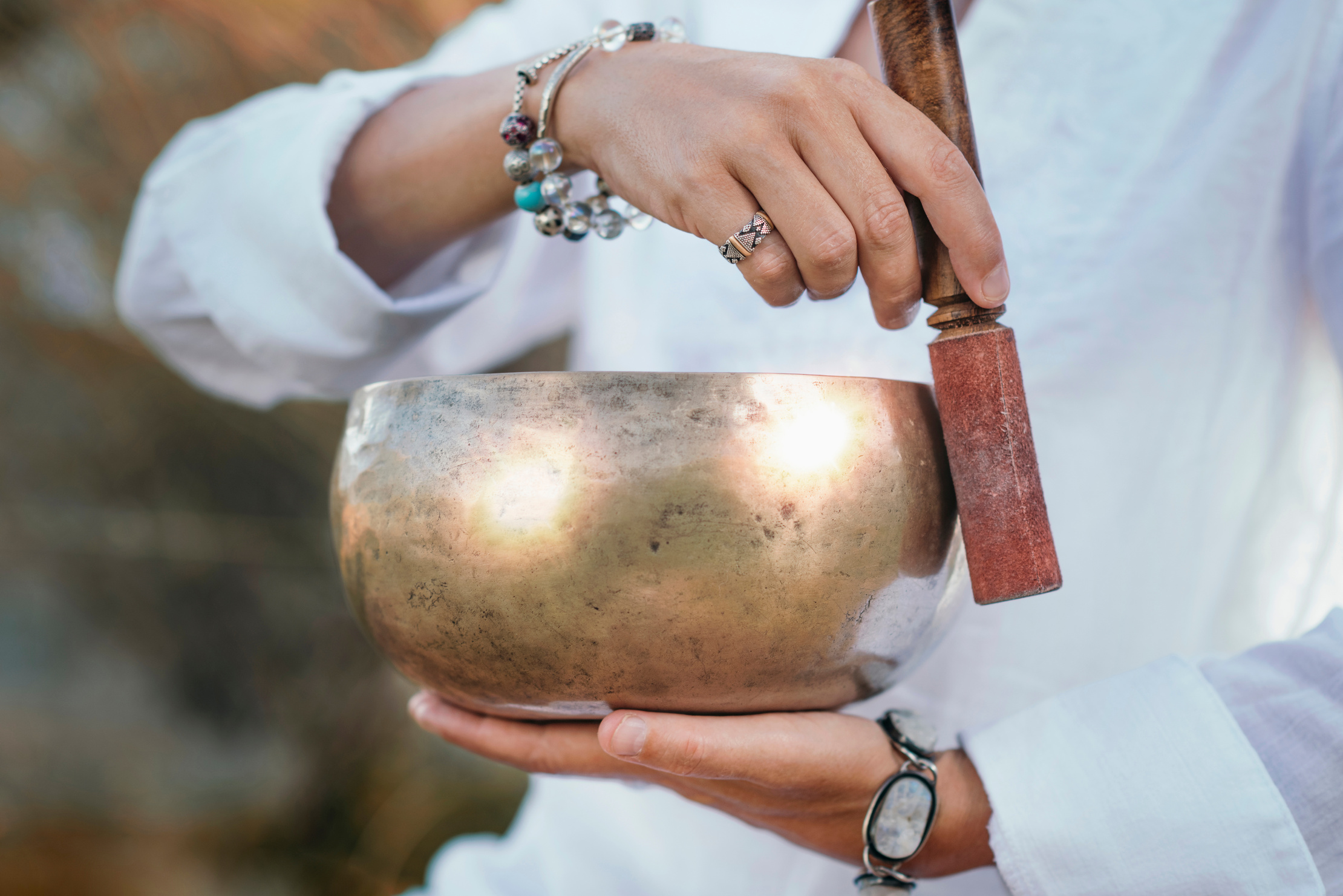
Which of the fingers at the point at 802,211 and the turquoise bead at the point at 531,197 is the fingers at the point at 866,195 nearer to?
the fingers at the point at 802,211

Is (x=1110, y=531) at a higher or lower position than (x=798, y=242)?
lower

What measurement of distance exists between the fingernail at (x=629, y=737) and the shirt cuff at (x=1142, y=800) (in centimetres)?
19

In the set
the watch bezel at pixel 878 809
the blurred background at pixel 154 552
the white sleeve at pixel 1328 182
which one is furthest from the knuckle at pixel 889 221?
the blurred background at pixel 154 552

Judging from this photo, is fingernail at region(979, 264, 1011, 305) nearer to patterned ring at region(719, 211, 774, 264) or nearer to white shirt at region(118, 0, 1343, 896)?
patterned ring at region(719, 211, 774, 264)

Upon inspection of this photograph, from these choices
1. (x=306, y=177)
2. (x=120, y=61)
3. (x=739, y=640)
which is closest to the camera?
(x=739, y=640)

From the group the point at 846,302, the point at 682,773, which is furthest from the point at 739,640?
the point at 846,302

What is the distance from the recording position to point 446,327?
2.61ft

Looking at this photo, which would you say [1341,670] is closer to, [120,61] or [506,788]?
[506,788]

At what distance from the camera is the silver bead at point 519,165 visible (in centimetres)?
44

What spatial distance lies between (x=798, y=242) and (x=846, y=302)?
34 centimetres

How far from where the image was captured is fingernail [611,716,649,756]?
0.33m

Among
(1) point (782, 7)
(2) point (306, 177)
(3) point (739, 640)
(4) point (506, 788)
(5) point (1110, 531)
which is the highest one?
(1) point (782, 7)

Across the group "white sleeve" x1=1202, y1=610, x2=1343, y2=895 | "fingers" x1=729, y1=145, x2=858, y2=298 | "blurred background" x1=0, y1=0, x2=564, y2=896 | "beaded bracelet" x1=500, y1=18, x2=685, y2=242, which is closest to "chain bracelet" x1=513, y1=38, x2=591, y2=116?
"beaded bracelet" x1=500, y1=18, x2=685, y2=242

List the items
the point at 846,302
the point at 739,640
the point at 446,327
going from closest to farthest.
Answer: the point at 739,640
the point at 846,302
the point at 446,327
